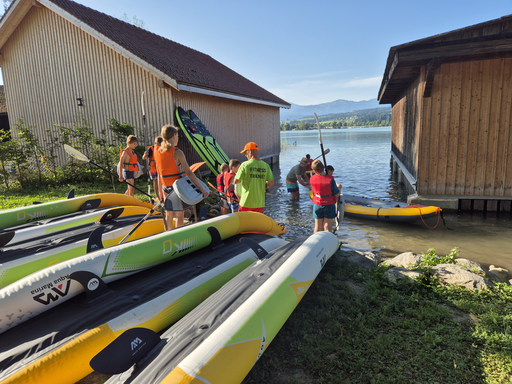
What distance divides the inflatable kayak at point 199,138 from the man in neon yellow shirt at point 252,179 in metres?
6.07

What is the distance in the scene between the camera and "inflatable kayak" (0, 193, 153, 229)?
18.6 ft

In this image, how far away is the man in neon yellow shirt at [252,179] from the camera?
5.26 meters

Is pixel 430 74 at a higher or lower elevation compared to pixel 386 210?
higher

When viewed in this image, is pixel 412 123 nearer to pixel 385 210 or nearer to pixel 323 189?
pixel 385 210

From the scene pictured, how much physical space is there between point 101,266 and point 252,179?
2782 millimetres

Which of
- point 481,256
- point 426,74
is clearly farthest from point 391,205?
point 426,74

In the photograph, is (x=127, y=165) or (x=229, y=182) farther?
(x=127, y=165)

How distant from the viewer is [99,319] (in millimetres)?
2824

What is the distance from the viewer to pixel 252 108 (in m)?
19.2

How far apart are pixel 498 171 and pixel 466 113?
1857 mm

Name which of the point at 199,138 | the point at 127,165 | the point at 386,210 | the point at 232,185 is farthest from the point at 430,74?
the point at 127,165

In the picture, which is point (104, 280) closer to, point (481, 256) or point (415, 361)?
point (415, 361)

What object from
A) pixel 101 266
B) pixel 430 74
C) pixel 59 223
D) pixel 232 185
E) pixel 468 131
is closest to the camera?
pixel 101 266

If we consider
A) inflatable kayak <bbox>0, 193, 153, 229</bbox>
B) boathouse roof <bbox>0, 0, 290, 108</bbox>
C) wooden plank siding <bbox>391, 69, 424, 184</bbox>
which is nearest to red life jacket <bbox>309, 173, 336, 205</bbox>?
inflatable kayak <bbox>0, 193, 153, 229</bbox>
